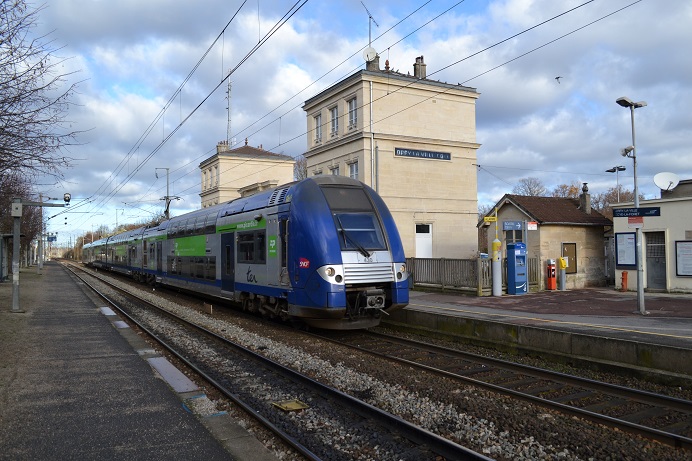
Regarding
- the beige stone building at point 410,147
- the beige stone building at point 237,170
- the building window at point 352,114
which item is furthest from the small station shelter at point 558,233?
the beige stone building at point 237,170

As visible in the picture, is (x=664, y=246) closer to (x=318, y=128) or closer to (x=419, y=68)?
(x=419, y=68)

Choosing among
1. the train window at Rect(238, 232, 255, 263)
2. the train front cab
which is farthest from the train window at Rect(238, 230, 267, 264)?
the train front cab

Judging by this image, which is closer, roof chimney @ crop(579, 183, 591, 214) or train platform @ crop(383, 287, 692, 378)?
train platform @ crop(383, 287, 692, 378)

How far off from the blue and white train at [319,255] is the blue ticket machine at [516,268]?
29.8ft

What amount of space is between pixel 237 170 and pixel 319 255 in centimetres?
4516

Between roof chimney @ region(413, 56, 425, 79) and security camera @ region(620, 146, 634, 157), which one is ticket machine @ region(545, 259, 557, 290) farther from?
roof chimney @ region(413, 56, 425, 79)

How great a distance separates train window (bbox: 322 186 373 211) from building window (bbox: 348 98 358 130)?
1816 centimetres

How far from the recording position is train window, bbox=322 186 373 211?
10.9 m

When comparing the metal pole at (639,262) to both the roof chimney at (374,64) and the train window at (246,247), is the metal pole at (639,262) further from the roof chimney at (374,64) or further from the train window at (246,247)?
the roof chimney at (374,64)

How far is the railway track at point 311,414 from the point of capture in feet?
16.3

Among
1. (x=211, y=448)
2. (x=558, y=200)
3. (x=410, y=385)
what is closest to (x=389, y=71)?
(x=558, y=200)

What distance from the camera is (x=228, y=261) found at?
48.7 feet

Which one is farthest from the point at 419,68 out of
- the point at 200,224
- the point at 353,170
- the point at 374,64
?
the point at 200,224

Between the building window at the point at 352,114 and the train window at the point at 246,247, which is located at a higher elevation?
the building window at the point at 352,114
